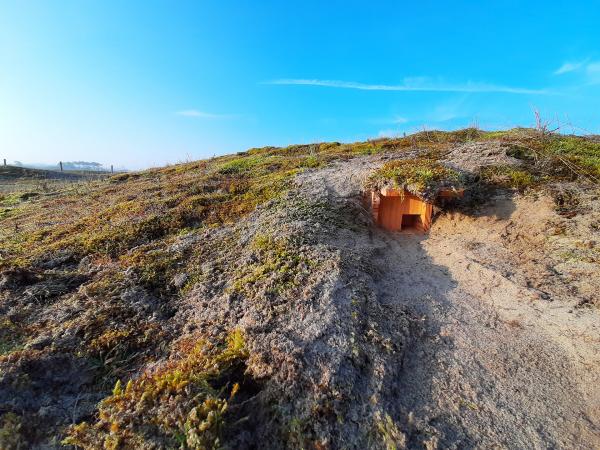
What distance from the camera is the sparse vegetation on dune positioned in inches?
125

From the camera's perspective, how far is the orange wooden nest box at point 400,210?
764 cm

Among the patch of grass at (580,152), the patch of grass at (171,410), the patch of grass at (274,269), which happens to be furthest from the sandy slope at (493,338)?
the patch of grass at (580,152)

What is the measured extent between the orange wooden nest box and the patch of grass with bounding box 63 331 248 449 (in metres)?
5.23

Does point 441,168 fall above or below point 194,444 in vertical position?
above

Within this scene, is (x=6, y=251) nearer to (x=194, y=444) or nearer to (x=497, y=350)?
(x=194, y=444)

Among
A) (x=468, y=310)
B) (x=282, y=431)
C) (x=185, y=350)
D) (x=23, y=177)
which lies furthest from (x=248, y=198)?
(x=23, y=177)

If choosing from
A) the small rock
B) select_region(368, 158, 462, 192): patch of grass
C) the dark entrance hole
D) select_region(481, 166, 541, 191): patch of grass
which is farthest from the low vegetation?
the small rock

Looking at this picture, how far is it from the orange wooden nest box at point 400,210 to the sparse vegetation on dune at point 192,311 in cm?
41

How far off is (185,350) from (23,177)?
159 ft

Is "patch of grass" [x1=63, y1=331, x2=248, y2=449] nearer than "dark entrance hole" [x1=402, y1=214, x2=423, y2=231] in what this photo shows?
Yes

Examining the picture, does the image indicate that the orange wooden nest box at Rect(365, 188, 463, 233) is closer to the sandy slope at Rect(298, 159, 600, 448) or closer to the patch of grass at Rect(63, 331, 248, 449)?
the sandy slope at Rect(298, 159, 600, 448)

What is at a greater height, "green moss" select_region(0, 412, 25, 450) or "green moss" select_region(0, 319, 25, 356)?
"green moss" select_region(0, 319, 25, 356)

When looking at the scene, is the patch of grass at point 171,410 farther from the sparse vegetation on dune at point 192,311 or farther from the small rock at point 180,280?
the small rock at point 180,280

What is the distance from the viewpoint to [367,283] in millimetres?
5141
